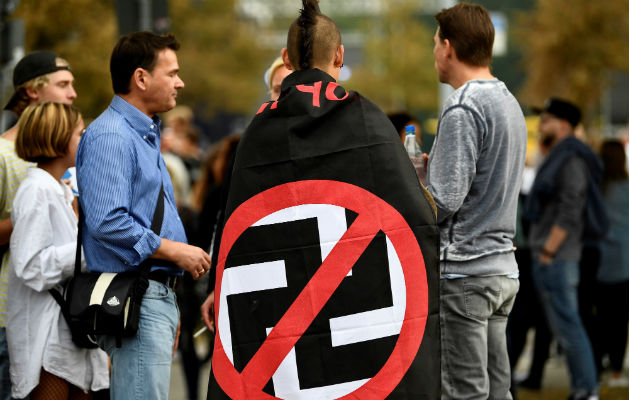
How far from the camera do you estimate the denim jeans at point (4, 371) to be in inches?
191

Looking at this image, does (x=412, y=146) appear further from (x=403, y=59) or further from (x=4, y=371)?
(x=403, y=59)

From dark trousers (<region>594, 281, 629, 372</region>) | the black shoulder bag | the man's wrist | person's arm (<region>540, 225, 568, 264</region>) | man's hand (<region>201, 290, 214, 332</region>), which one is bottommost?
dark trousers (<region>594, 281, 629, 372</region>)

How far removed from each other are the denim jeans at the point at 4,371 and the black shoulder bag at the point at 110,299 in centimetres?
83

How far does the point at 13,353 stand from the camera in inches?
184

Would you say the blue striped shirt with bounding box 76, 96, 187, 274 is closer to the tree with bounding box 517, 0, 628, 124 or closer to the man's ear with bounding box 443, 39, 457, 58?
the man's ear with bounding box 443, 39, 457, 58

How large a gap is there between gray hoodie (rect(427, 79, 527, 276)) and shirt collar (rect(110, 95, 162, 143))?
1.25m

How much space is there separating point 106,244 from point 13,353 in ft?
3.23

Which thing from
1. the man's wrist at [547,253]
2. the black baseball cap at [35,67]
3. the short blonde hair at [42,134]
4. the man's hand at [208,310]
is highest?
the black baseball cap at [35,67]

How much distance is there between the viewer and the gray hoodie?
4309mm

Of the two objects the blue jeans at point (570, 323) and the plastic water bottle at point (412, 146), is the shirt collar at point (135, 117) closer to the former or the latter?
the plastic water bottle at point (412, 146)

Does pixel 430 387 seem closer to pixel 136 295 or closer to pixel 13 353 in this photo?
pixel 136 295

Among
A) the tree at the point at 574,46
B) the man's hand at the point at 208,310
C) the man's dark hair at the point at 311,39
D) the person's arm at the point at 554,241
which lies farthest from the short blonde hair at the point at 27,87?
the tree at the point at 574,46

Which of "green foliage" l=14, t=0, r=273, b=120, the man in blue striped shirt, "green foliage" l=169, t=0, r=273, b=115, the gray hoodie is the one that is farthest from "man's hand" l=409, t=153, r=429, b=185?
"green foliage" l=169, t=0, r=273, b=115

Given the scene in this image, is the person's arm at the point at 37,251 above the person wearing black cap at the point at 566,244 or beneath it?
above
